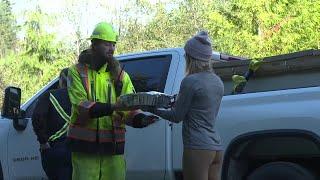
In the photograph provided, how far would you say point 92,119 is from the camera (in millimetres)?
4004

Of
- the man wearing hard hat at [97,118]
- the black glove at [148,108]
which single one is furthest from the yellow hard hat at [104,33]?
the black glove at [148,108]

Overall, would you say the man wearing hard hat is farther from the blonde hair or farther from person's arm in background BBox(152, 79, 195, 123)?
the blonde hair

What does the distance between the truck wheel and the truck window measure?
4.51ft

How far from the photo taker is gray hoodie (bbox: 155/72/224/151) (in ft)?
13.2

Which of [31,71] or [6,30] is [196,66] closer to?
[31,71]

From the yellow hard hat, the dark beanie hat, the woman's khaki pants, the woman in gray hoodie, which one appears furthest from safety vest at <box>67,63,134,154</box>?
the dark beanie hat

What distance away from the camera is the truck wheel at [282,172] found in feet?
15.1

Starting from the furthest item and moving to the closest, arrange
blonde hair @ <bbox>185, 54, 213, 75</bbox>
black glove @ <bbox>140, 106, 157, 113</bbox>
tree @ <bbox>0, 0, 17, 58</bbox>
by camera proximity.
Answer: tree @ <bbox>0, 0, 17, 58</bbox>
blonde hair @ <bbox>185, 54, 213, 75</bbox>
black glove @ <bbox>140, 106, 157, 113</bbox>

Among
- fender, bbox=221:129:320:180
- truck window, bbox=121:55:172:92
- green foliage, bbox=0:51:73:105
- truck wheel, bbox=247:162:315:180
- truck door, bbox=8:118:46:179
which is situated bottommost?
green foliage, bbox=0:51:73:105

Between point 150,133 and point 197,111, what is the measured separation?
4.84 feet

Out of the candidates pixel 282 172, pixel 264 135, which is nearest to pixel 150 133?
pixel 264 135

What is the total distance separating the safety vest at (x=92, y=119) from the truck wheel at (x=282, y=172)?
4.23 ft

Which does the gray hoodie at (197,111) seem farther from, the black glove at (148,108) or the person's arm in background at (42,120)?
the person's arm in background at (42,120)

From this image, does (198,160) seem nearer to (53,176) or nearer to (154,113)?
(154,113)
